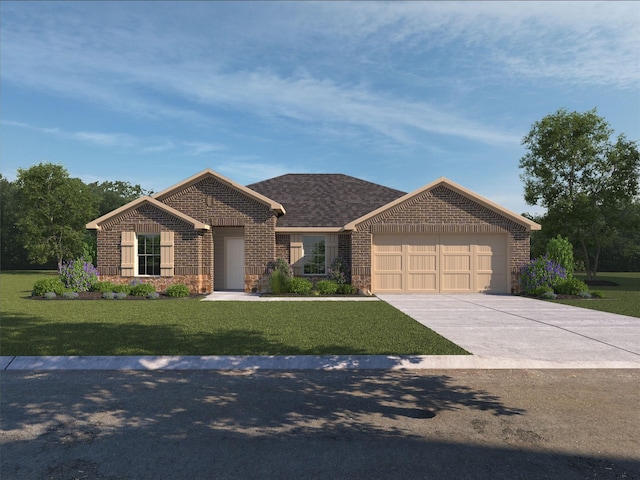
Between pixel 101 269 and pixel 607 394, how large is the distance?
766 inches

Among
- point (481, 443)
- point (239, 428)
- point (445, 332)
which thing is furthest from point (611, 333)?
point (239, 428)

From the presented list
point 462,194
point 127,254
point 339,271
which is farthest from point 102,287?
point 462,194

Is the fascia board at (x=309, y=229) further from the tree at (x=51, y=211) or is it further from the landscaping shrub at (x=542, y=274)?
the tree at (x=51, y=211)

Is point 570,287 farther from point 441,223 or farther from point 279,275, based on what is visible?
point 279,275

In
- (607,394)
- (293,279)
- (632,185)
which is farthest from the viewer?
(632,185)

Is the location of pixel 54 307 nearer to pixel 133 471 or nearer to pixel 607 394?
pixel 133 471

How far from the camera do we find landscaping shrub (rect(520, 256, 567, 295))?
753 inches

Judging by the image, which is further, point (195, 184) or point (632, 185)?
point (632, 185)

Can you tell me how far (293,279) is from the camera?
63.7ft

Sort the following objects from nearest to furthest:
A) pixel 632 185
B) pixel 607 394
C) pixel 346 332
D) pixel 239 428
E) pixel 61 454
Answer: pixel 61 454
pixel 239 428
pixel 607 394
pixel 346 332
pixel 632 185

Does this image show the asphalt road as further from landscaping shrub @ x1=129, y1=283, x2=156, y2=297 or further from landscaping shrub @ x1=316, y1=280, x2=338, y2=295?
landscaping shrub @ x1=316, y1=280, x2=338, y2=295

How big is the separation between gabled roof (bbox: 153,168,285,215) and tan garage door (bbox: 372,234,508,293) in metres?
5.01

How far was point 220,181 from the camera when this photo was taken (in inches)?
800

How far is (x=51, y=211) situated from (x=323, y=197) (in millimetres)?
33558
